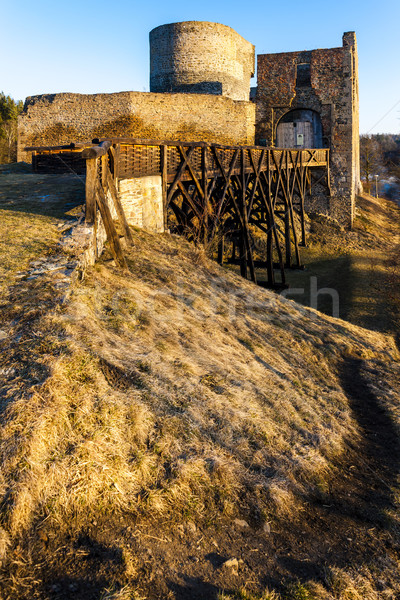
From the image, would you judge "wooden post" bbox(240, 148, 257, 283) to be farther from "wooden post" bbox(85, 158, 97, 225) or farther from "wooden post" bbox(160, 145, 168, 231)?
"wooden post" bbox(85, 158, 97, 225)

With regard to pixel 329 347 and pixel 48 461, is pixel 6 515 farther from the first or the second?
pixel 329 347

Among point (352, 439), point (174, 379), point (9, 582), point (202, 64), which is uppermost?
point (202, 64)

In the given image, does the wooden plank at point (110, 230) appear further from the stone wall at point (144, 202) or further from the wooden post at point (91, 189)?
the stone wall at point (144, 202)

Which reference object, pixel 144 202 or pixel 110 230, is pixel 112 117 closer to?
pixel 144 202

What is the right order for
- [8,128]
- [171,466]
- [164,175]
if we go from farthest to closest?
1. [8,128]
2. [164,175]
3. [171,466]

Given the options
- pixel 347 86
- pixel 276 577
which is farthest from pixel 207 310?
pixel 347 86

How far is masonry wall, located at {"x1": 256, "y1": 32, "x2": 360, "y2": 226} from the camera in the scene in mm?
23250

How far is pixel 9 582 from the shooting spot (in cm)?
234

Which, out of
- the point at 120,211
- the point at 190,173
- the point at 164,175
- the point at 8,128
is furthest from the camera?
the point at 8,128

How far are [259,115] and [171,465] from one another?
2427 cm

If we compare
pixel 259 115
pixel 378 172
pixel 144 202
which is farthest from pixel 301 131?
pixel 378 172

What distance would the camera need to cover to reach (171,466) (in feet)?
10.8

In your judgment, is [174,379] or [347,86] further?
[347,86]

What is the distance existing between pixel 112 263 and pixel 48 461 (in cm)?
414
